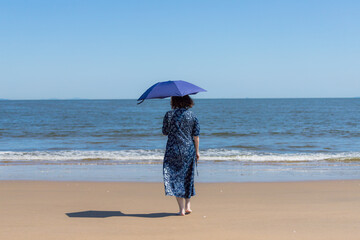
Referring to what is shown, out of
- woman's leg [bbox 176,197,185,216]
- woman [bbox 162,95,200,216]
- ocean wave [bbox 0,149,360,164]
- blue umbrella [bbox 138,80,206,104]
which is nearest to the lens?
blue umbrella [bbox 138,80,206,104]

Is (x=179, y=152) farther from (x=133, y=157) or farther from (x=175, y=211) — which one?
(x=133, y=157)

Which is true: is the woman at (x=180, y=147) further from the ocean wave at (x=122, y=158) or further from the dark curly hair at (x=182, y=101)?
the ocean wave at (x=122, y=158)

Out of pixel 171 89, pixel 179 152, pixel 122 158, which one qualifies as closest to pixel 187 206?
pixel 179 152

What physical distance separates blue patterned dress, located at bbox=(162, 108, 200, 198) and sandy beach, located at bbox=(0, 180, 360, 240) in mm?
418

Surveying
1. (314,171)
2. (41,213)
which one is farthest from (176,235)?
(314,171)

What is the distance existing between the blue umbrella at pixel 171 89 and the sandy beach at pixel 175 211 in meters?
1.59

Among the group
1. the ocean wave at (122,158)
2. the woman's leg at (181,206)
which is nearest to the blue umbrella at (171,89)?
the woman's leg at (181,206)

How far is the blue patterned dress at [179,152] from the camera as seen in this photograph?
→ 538 cm

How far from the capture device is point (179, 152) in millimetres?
5391

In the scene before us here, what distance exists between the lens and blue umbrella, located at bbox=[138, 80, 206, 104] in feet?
17.1

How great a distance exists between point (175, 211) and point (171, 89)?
1.82 metres

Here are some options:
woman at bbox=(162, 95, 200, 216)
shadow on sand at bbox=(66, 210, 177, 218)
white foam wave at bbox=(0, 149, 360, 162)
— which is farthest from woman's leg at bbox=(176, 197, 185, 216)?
white foam wave at bbox=(0, 149, 360, 162)

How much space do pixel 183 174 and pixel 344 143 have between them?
1616cm

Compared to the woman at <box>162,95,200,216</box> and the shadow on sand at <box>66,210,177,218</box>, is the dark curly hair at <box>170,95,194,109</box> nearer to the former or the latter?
the woman at <box>162,95,200,216</box>
